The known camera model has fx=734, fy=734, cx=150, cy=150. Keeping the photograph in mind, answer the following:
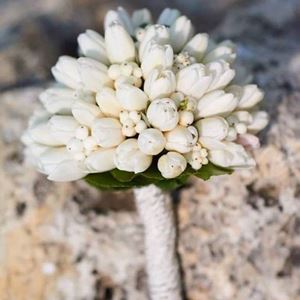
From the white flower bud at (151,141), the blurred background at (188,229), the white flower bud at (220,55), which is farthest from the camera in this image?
the blurred background at (188,229)

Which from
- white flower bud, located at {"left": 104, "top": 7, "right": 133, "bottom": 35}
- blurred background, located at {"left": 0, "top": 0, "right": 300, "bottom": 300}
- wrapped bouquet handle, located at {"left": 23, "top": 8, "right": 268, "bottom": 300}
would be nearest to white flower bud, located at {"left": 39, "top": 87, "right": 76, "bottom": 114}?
wrapped bouquet handle, located at {"left": 23, "top": 8, "right": 268, "bottom": 300}

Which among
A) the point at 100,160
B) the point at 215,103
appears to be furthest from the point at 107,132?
the point at 215,103

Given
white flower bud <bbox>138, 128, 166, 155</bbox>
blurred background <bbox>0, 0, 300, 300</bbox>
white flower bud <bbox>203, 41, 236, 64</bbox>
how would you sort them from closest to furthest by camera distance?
white flower bud <bbox>138, 128, 166, 155</bbox>, white flower bud <bbox>203, 41, 236, 64</bbox>, blurred background <bbox>0, 0, 300, 300</bbox>

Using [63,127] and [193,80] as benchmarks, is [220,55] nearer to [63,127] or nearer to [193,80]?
[193,80]

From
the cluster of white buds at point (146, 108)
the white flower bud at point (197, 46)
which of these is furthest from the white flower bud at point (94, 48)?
the white flower bud at point (197, 46)

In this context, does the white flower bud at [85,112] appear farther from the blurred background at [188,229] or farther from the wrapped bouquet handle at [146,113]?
the blurred background at [188,229]

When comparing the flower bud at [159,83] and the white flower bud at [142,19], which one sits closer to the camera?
the flower bud at [159,83]

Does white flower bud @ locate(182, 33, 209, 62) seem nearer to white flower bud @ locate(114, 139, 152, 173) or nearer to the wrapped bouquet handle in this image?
the wrapped bouquet handle
